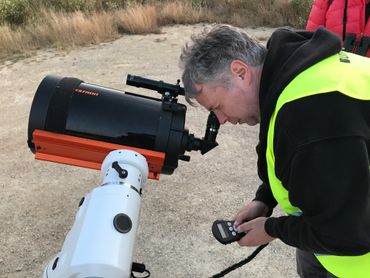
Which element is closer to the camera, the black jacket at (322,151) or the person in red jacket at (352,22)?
the black jacket at (322,151)

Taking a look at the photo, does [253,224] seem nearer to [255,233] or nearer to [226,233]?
[255,233]

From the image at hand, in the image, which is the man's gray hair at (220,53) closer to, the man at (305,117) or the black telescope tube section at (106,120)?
the man at (305,117)

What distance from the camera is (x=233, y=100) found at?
1.41 meters

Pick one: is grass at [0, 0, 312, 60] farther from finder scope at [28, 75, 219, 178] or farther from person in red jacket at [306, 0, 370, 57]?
finder scope at [28, 75, 219, 178]

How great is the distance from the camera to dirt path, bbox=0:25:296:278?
9.34 feet

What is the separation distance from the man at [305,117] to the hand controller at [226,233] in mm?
267

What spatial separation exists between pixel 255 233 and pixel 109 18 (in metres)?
6.84

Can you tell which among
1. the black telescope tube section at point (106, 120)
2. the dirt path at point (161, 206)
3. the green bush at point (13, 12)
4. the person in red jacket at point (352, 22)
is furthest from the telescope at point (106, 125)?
the green bush at point (13, 12)

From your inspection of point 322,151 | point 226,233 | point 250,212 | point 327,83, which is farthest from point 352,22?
point 322,151

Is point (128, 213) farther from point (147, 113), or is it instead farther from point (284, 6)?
point (284, 6)

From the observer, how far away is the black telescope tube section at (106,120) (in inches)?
69.6

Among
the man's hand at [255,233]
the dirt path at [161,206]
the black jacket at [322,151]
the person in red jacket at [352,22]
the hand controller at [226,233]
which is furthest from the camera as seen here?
the dirt path at [161,206]

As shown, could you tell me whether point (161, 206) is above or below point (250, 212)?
below

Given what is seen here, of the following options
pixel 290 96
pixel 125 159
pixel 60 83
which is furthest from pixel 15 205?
pixel 290 96
